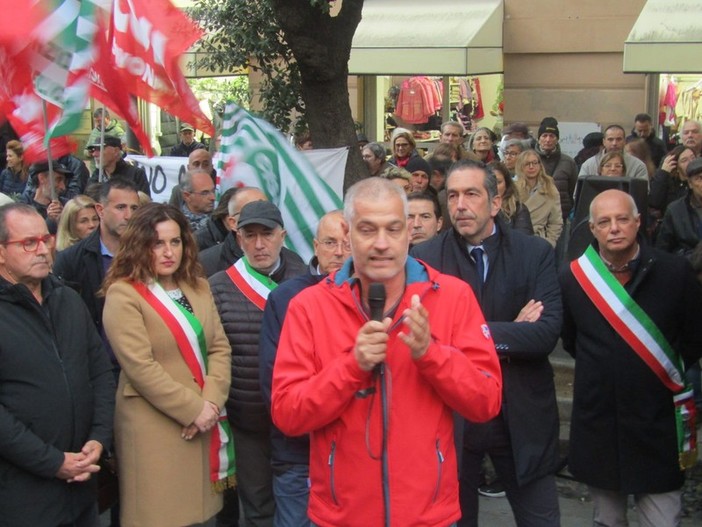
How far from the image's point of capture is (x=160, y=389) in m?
4.54

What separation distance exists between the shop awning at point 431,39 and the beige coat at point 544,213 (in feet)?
17.8

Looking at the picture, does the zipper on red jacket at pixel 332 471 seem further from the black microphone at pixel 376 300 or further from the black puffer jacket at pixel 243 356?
the black puffer jacket at pixel 243 356

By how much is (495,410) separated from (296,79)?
8.84 metres

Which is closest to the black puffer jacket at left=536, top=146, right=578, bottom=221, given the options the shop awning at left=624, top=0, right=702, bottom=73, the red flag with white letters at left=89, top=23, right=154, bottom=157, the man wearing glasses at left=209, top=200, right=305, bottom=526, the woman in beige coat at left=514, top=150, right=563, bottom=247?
the woman in beige coat at left=514, top=150, right=563, bottom=247

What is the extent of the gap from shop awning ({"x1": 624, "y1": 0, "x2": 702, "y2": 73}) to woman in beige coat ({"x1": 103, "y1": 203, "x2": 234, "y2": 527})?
8.43 metres

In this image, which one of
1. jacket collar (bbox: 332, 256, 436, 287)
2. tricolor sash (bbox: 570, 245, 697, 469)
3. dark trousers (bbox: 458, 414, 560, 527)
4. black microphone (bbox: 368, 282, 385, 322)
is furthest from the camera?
tricolor sash (bbox: 570, 245, 697, 469)

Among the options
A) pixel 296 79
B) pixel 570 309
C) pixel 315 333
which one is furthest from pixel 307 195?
pixel 296 79

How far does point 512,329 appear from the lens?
4258mm

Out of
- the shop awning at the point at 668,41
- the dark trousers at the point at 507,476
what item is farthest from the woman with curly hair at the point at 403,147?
the dark trousers at the point at 507,476

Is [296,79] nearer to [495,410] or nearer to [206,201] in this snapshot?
[206,201]

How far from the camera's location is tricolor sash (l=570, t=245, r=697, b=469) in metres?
4.62

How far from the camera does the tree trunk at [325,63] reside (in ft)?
29.3

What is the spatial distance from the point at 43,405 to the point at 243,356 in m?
1.00

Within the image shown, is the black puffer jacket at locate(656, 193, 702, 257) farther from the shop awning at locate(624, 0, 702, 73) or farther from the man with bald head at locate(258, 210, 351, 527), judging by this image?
the shop awning at locate(624, 0, 702, 73)
